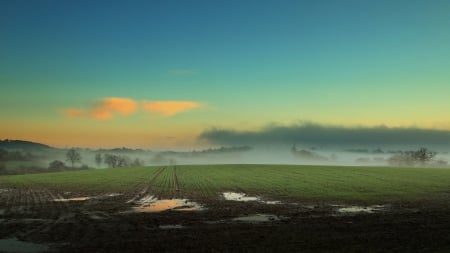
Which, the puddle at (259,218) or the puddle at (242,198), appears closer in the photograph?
the puddle at (259,218)

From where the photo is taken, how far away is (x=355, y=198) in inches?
1880

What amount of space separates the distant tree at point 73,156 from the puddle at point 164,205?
14651 centimetres

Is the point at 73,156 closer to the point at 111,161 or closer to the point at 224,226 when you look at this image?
the point at 111,161

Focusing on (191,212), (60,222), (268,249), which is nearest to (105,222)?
(60,222)

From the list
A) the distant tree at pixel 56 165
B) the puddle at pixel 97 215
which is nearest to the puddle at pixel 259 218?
the puddle at pixel 97 215

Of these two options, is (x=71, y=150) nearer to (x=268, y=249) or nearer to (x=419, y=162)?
(x=419, y=162)

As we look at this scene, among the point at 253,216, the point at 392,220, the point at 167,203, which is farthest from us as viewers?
the point at 167,203

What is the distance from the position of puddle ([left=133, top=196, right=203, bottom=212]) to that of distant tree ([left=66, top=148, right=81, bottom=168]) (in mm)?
146510

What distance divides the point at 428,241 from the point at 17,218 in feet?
97.3

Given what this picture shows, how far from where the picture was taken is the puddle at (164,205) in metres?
39.2

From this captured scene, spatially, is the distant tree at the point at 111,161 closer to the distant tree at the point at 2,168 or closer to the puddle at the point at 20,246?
the distant tree at the point at 2,168

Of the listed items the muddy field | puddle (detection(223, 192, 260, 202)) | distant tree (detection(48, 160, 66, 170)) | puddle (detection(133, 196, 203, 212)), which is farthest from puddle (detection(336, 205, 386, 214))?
distant tree (detection(48, 160, 66, 170))

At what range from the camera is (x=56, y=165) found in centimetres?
16938

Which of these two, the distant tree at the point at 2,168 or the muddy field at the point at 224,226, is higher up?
the distant tree at the point at 2,168
